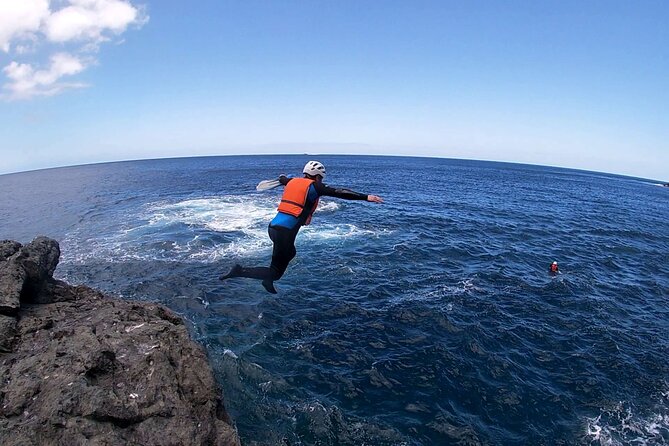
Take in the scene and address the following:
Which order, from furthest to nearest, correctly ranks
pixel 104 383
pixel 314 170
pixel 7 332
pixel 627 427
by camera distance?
1. pixel 627 427
2. pixel 314 170
3. pixel 7 332
4. pixel 104 383

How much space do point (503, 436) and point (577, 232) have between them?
33.4m

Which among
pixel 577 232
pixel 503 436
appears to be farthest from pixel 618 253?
pixel 503 436

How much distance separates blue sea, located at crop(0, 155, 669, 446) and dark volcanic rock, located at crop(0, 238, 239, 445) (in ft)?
14.2

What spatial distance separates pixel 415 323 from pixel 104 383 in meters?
13.6

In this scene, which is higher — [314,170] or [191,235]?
[314,170]

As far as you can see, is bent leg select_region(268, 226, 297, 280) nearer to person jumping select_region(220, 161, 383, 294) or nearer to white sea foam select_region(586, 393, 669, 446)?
person jumping select_region(220, 161, 383, 294)

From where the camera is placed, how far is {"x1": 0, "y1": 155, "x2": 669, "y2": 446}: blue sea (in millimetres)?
11602

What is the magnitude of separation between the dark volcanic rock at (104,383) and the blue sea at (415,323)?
170 inches

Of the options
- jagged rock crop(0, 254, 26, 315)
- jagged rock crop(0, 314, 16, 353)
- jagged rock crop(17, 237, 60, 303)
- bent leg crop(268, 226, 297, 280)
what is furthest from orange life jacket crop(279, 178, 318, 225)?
jagged rock crop(17, 237, 60, 303)

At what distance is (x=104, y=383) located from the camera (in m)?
6.55

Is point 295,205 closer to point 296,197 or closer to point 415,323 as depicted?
point 296,197

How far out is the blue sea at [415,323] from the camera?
1160 centimetres

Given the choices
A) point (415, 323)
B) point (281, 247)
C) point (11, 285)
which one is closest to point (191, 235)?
point (415, 323)

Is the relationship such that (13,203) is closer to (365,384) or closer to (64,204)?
(64,204)
